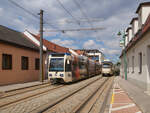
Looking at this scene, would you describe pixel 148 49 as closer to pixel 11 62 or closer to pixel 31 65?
pixel 11 62

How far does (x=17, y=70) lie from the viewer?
16859mm

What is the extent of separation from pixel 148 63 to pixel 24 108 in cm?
791

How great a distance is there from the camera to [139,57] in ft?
46.5

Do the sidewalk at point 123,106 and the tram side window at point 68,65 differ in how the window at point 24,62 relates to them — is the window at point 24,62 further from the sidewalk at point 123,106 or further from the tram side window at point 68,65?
the sidewalk at point 123,106

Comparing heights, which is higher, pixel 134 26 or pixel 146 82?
pixel 134 26

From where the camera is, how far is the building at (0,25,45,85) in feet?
49.5

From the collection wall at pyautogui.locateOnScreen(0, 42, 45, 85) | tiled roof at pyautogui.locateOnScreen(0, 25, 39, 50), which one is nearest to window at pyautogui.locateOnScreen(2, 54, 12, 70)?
wall at pyautogui.locateOnScreen(0, 42, 45, 85)

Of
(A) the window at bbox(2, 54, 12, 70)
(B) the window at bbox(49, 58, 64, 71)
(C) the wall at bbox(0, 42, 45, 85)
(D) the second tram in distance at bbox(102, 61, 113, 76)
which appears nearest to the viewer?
(C) the wall at bbox(0, 42, 45, 85)

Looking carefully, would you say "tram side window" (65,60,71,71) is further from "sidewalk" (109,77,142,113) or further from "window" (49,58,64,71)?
"sidewalk" (109,77,142,113)

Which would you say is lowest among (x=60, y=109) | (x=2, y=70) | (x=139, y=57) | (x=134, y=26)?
(x=60, y=109)

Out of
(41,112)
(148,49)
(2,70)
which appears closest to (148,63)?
(148,49)

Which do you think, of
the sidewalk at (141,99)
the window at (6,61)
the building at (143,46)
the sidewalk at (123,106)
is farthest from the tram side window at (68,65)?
the sidewalk at (123,106)

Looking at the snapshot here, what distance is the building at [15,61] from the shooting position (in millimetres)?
15078

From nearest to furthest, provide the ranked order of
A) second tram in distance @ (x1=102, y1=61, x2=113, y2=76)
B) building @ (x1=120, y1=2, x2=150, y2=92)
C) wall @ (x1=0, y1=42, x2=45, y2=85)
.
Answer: building @ (x1=120, y1=2, x2=150, y2=92) < wall @ (x1=0, y1=42, x2=45, y2=85) < second tram in distance @ (x1=102, y1=61, x2=113, y2=76)
